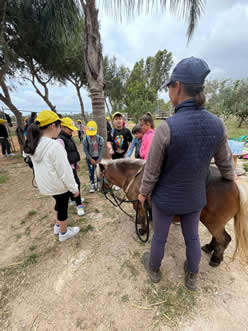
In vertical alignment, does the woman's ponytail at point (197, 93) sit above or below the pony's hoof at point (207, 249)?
above

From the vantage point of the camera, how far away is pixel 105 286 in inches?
69.4

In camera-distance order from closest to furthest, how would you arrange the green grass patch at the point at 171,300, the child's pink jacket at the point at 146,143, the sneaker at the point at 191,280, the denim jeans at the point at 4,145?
the green grass patch at the point at 171,300
the sneaker at the point at 191,280
the child's pink jacket at the point at 146,143
the denim jeans at the point at 4,145

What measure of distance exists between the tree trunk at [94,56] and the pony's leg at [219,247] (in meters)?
3.96

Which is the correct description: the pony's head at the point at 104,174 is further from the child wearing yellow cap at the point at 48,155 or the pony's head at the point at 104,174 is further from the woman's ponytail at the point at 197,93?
the woman's ponytail at the point at 197,93

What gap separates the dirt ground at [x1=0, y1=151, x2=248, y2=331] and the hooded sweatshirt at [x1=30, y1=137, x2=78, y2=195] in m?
1.15

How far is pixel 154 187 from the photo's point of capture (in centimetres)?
136

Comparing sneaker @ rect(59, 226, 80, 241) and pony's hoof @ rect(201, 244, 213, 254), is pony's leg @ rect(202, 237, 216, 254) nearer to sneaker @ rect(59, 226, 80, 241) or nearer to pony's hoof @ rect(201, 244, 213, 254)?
pony's hoof @ rect(201, 244, 213, 254)

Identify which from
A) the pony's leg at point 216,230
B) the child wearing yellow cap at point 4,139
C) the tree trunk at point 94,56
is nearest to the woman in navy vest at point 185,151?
the pony's leg at point 216,230

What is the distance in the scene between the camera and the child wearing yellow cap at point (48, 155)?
165cm

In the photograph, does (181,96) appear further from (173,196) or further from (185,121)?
(173,196)

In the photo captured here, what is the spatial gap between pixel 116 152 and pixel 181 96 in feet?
9.85

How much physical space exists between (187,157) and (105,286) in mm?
1941

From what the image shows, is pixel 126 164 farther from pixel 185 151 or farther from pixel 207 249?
pixel 207 249

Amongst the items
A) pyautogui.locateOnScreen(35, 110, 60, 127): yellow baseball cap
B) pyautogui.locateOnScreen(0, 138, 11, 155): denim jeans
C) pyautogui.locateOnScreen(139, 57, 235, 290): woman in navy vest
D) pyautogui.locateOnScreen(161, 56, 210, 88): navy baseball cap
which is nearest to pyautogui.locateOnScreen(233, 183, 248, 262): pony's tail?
pyautogui.locateOnScreen(139, 57, 235, 290): woman in navy vest
